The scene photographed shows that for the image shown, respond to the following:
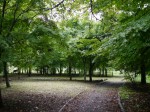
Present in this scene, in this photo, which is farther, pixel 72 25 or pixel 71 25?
pixel 72 25

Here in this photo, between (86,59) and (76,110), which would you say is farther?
(86,59)

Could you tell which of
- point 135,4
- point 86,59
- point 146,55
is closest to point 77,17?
point 135,4

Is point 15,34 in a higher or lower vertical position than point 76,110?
higher

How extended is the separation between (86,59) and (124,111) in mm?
25751

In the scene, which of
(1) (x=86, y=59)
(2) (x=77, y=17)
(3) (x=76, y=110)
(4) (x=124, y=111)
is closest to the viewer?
(2) (x=77, y=17)

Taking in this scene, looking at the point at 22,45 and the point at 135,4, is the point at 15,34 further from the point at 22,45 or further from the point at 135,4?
the point at 135,4

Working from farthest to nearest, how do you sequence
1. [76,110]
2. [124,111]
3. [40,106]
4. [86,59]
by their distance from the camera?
[86,59] → [40,106] → [76,110] → [124,111]

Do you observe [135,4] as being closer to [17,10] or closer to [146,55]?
[146,55]

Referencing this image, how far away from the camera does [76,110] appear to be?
1155cm

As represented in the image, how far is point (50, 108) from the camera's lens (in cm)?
1188

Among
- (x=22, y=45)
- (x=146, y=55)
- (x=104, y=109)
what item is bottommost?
(x=104, y=109)

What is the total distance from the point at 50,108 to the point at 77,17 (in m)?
5.73

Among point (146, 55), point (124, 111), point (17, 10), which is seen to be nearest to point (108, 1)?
point (146, 55)

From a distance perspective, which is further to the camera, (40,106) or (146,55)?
(40,106)
